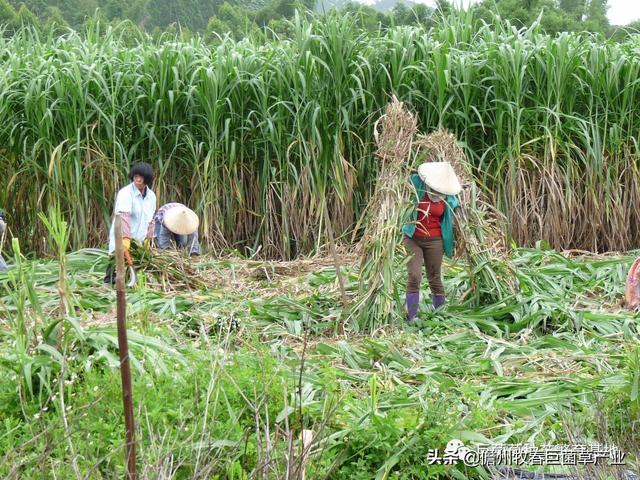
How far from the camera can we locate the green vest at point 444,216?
538cm

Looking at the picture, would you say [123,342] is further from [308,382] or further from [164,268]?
[164,268]

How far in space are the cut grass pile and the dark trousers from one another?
0.25m

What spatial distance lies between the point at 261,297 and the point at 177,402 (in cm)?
263

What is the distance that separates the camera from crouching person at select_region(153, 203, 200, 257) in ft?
21.5

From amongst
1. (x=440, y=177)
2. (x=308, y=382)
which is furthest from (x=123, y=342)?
(x=440, y=177)

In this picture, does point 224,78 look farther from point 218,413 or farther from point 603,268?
point 218,413

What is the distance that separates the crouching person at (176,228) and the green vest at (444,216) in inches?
71.6

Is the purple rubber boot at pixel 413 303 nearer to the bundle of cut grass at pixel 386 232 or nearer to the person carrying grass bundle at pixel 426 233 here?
the person carrying grass bundle at pixel 426 233

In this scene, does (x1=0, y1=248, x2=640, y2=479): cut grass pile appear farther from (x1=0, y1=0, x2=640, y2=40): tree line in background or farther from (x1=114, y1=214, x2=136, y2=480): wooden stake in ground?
(x1=0, y1=0, x2=640, y2=40): tree line in background

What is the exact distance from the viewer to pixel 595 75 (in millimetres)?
7734

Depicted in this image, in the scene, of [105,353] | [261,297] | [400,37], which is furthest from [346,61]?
[105,353]

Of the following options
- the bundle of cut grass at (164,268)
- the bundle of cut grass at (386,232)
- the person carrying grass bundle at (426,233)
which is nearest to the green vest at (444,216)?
the person carrying grass bundle at (426,233)

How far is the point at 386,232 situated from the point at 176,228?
2.09m

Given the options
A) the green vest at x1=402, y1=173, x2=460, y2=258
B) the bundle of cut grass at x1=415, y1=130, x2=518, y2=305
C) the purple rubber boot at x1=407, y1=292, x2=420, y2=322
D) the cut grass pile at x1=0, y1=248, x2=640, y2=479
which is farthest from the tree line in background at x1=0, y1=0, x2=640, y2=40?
the cut grass pile at x1=0, y1=248, x2=640, y2=479
